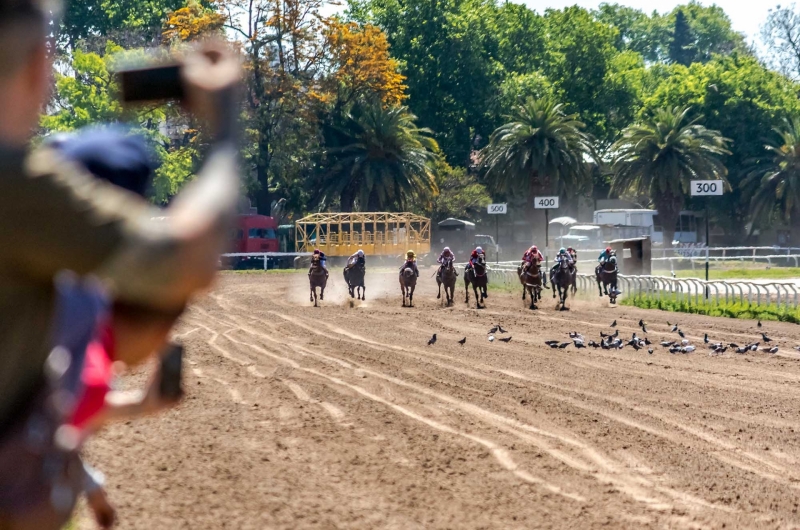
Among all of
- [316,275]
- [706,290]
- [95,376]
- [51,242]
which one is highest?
[51,242]

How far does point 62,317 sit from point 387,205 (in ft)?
206

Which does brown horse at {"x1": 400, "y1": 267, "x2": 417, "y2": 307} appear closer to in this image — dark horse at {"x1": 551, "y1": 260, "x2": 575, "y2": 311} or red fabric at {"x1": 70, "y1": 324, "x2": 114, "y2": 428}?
dark horse at {"x1": 551, "y1": 260, "x2": 575, "y2": 311}

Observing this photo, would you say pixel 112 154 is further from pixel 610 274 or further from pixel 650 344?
pixel 610 274

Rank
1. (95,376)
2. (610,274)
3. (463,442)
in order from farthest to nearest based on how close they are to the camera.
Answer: (610,274), (463,442), (95,376)

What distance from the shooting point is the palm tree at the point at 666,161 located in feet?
207

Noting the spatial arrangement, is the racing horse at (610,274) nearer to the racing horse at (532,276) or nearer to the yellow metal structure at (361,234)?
the racing horse at (532,276)

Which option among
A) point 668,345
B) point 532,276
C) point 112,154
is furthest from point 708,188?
point 112,154

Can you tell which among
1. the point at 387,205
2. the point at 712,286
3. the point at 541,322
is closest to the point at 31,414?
the point at 541,322

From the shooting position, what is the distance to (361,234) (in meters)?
58.3

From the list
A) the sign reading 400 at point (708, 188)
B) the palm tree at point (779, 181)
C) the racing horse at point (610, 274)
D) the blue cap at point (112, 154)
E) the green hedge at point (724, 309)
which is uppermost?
the palm tree at point (779, 181)

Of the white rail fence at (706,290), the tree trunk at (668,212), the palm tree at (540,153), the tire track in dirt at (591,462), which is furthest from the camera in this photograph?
the tree trunk at (668,212)

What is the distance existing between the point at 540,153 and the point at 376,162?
8.84 metres

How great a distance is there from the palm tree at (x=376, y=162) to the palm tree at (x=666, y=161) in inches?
445

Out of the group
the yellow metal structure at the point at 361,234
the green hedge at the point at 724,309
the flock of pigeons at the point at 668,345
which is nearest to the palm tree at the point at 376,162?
the yellow metal structure at the point at 361,234
